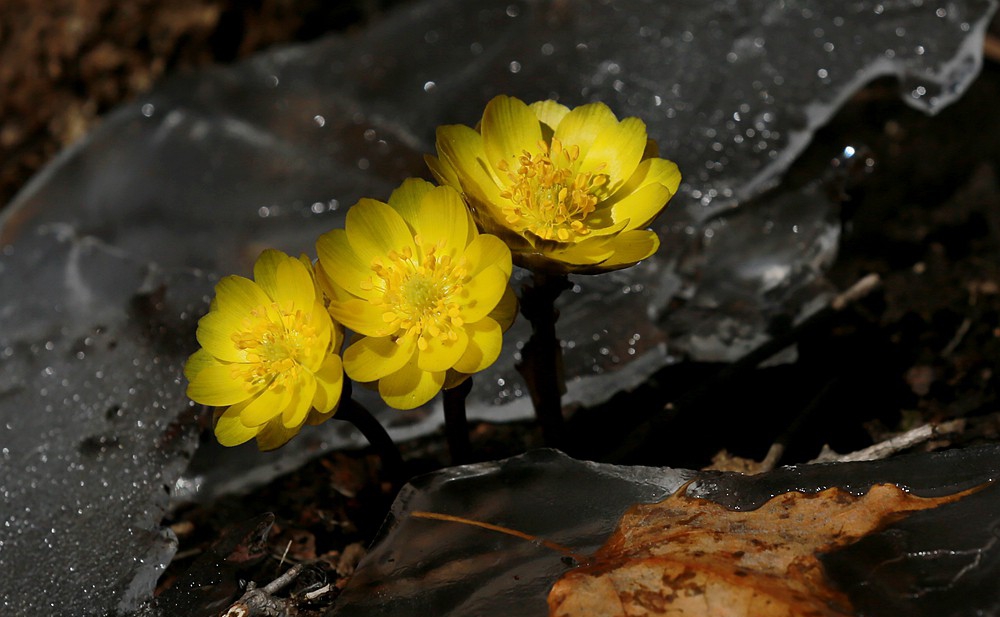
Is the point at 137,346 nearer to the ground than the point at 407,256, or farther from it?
nearer to the ground

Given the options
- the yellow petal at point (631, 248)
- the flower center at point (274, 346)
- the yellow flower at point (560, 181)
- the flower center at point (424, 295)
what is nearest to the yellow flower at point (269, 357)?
the flower center at point (274, 346)

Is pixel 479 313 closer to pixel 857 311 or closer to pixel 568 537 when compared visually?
pixel 568 537

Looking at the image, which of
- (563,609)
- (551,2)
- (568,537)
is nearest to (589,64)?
(551,2)

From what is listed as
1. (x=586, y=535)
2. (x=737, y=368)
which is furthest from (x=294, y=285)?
(x=737, y=368)

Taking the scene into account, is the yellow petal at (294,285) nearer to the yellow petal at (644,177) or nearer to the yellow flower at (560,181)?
the yellow flower at (560,181)

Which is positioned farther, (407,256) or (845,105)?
(845,105)

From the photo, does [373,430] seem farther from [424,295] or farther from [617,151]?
[617,151]

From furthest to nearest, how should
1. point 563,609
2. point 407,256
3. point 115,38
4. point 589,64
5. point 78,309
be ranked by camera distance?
1. point 115,38
2. point 589,64
3. point 78,309
4. point 407,256
5. point 563,609

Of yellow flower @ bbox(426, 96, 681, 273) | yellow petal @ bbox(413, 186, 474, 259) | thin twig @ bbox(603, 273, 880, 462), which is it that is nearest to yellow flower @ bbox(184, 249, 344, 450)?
yellow petal @ bbox(413, 186, 474, 259)
